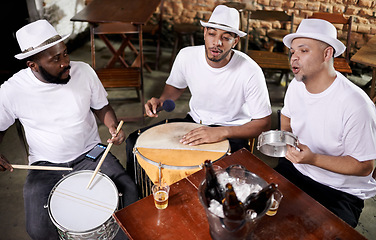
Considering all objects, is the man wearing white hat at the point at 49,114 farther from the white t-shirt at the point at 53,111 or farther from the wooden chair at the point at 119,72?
the wooden chair at the point at 119,72

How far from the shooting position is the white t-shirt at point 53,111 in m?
2.44

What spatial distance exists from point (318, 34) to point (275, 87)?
321 cm

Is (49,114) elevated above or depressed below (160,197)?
above

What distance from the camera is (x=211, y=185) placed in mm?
1534

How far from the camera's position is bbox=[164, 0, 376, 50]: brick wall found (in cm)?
538

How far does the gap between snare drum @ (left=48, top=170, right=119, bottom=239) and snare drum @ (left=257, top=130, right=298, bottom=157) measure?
104 cm

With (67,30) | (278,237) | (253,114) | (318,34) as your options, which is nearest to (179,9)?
(67,30)

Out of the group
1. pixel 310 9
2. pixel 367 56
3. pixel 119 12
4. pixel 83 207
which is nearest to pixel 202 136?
pixel 83 207

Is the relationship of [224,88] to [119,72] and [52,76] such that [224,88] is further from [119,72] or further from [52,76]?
[119,72]

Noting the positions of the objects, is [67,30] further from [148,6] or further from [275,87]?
[275,87]

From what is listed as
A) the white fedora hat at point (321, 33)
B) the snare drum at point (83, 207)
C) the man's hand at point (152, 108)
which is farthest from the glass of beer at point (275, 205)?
the man's hand at point (152, 108)

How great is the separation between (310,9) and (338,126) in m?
4.15

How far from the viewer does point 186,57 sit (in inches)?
118

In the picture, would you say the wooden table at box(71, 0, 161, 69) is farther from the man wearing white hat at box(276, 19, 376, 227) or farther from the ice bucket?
the ice bucket
